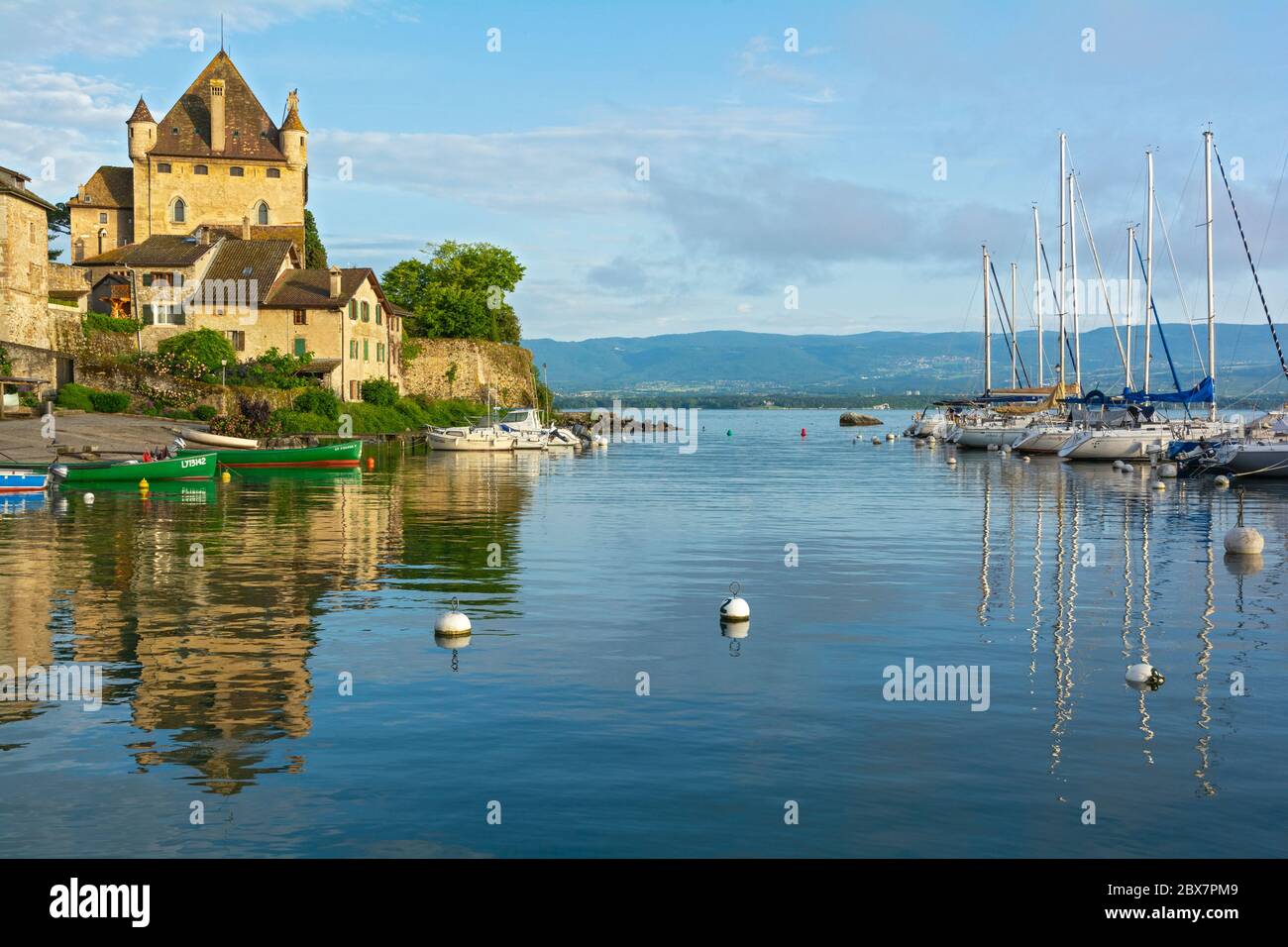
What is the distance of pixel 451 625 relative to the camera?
22.3 meters

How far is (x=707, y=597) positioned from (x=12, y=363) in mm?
57017

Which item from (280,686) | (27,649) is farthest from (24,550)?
(280,686)

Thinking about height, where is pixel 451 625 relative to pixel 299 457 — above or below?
below

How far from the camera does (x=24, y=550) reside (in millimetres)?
33375

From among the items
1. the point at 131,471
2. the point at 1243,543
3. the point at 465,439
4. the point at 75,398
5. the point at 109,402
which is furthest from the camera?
the point at 465,439

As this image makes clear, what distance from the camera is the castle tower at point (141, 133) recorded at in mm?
104938

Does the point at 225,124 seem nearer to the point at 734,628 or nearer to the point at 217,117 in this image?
the point at 217,117

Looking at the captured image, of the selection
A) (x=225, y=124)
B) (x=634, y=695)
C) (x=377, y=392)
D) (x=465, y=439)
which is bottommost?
(x=634, y=695)

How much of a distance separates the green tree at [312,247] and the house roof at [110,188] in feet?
48.8

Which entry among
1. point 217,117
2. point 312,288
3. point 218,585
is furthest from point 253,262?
point 218,585

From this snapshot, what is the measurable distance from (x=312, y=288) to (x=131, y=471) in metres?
39.3

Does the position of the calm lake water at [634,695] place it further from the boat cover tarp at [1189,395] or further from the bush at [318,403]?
the bush at [318,403]

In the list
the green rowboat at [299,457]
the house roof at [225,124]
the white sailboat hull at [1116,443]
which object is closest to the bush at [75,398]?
the green rowboat at [299,457]
